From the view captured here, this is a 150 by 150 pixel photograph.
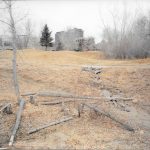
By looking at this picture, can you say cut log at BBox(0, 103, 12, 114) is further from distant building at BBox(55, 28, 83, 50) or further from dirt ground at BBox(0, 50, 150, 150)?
distant building at BBox(55, 28, 83, 50)

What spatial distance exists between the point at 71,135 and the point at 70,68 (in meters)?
15.0

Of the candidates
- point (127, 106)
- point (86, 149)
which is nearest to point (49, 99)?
point (127, 106)

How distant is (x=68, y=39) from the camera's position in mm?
68938

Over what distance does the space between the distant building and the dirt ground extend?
28.0m

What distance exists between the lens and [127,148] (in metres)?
13.2

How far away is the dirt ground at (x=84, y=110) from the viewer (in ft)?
44.9

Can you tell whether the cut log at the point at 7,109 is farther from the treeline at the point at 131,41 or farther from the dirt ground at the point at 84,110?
the treeline at the point at 131,41

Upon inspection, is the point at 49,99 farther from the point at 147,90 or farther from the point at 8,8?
the point at 147,90

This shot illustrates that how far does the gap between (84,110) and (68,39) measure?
5206 cm

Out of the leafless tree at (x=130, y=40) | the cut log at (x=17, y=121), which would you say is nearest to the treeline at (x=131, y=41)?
the leafless tree at (x=130, y=40)

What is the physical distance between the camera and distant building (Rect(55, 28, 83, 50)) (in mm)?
62281

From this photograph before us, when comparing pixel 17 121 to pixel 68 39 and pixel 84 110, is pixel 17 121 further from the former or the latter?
pixel 68 39

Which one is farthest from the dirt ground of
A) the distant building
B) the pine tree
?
the distant building

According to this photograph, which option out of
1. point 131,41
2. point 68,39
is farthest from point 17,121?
point 68,39
